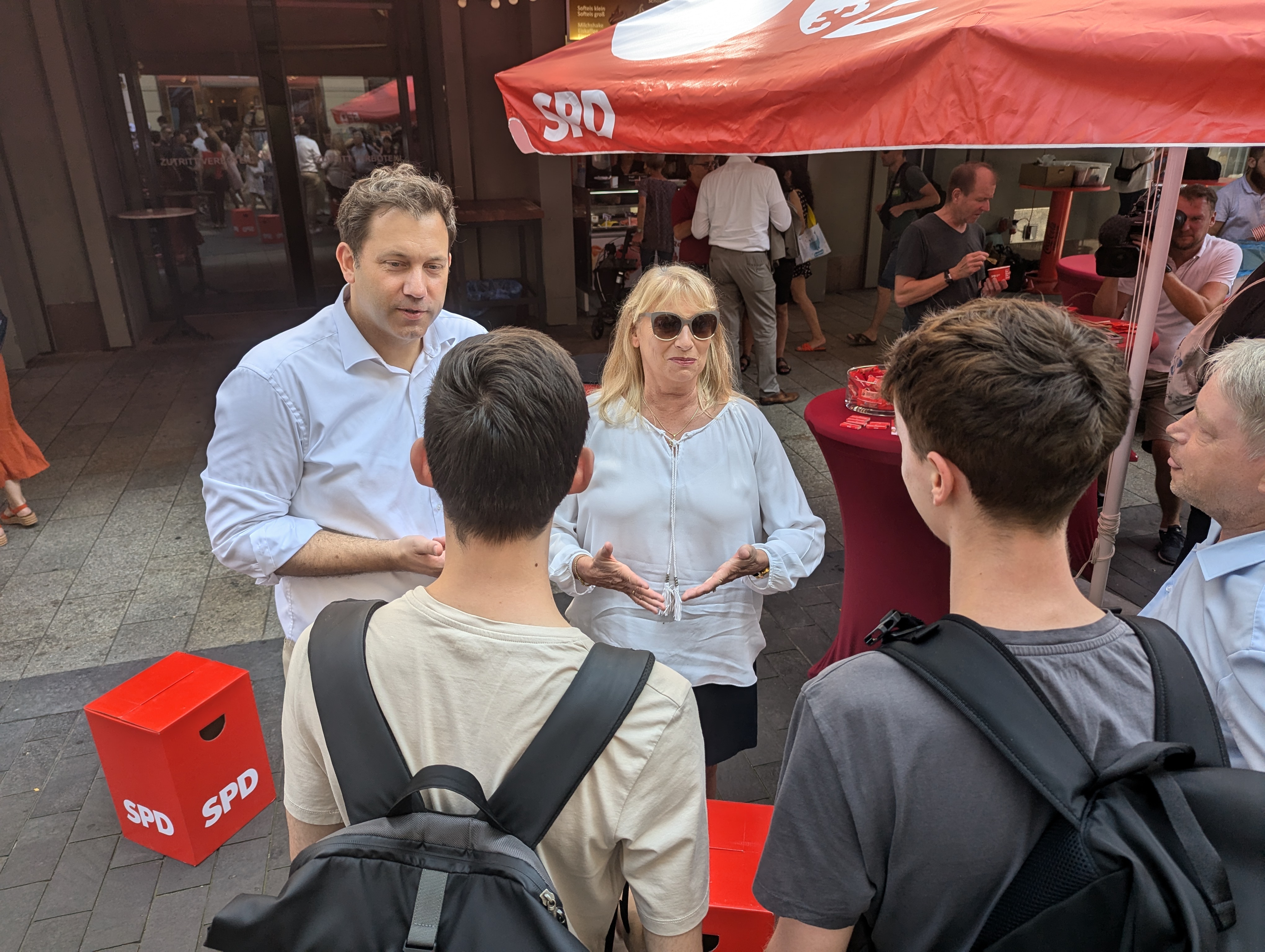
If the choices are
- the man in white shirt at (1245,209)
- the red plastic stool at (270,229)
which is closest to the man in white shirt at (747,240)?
the man in white shirt at (1245,209)

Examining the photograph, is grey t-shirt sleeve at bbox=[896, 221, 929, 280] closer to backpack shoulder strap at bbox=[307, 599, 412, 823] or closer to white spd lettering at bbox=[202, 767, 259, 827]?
white spd lettering at bbox=[202, 767, 259, 827]

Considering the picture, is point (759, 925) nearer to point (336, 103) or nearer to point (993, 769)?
point (993, 769)

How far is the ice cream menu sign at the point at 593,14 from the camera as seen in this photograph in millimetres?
9305

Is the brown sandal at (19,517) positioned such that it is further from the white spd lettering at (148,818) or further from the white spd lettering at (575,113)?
the white spd lettering at (575,113)

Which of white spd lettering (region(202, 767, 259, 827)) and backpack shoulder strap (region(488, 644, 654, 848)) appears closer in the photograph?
backpack shoulder strap (region(488, 644, 654, 848))

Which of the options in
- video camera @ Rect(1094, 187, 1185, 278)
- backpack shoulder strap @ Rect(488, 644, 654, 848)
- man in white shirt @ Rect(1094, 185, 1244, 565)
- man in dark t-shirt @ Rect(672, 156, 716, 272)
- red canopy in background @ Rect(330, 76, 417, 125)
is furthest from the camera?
red canopy in background @ Rect(330, 76, 417, 125)

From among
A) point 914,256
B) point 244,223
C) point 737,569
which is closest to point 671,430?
point 737,569

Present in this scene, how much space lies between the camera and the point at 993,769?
3.57 feet

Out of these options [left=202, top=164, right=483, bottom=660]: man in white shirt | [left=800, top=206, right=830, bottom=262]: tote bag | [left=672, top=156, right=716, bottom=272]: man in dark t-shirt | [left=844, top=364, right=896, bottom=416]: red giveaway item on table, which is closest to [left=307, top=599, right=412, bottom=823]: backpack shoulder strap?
[left=202, top=164, right=483, bottom=660]: man in white shirt

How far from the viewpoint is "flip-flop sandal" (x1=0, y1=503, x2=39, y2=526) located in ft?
18.3

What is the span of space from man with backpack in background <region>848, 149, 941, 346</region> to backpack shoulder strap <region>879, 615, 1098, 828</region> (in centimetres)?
819

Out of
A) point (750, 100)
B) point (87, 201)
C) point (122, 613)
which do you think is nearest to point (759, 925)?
point (750, 100)

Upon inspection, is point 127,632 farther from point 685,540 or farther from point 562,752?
point 562,752

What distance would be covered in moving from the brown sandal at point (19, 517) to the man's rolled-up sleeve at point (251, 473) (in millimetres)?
4387
